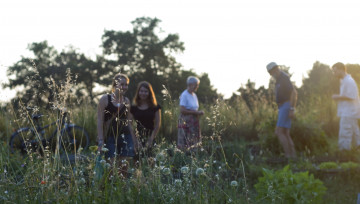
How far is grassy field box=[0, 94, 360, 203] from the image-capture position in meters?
2.72

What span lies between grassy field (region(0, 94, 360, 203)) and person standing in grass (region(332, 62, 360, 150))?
13.0 inches

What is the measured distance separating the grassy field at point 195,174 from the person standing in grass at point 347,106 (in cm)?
33

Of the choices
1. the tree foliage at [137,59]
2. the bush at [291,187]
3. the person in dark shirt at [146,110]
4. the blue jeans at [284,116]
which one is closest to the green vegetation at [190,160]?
the bush at [291,187]

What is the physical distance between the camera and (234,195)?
2.88 m

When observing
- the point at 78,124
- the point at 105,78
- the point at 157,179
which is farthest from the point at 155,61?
the point at 157,179

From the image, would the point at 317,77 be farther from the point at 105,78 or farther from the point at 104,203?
the point at 104,203

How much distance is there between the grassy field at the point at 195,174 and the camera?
2721 mm

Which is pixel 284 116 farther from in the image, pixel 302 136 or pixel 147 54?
pixel 147 54

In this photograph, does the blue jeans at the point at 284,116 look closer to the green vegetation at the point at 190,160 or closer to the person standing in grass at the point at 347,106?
the green vegetation at the point at 190,160

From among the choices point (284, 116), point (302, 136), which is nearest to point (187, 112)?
point (284, 116)

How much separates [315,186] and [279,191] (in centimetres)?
43

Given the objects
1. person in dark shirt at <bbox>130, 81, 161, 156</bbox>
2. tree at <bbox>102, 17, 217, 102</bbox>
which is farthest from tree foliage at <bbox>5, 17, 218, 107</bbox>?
person in dark shirt at <bbox>130, 81, 161, 156</bbox>

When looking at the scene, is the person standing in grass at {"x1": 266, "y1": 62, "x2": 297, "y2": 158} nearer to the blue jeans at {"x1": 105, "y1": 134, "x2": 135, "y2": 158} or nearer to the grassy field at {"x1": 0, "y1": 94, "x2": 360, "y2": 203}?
the grassy field at {"x1": 0, "y1": 94, "x2": 360, "y2": 203}

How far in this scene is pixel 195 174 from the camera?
13.3 feet
